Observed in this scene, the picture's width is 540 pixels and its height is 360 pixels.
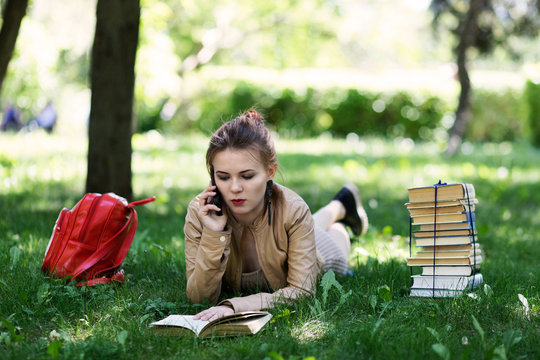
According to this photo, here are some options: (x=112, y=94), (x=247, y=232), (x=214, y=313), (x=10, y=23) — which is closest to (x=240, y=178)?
(x=247, y=232)

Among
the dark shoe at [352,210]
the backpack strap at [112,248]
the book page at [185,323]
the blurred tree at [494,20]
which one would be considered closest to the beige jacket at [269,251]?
the book page at [185,323]

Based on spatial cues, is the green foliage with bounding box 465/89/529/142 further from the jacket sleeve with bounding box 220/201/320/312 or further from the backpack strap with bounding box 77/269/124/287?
the backpack strap with bounding box 77/269/124/287

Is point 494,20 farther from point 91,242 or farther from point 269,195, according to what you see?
point 91,242

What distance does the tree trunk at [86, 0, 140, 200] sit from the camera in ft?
18.8

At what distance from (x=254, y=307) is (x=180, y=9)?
23.5 meters

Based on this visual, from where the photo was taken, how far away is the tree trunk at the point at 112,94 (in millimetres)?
5727

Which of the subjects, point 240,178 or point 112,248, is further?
point 112,248

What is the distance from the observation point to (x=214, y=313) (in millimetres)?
2955

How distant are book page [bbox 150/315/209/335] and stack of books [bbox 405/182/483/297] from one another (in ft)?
4.19

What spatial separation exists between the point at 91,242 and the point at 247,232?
99cm

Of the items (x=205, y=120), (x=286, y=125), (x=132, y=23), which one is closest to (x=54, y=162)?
(x=132, y=23)

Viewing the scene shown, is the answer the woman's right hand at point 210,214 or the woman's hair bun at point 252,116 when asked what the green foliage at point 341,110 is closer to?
the woman's hair bun at point 252,116

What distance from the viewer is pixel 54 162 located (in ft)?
30.7

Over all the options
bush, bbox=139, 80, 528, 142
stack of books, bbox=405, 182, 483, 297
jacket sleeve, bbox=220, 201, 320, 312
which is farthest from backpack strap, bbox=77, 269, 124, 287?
bush, bbox=139, 80, 528, 142
